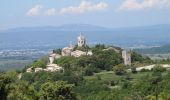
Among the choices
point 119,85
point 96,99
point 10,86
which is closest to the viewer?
point 10,86

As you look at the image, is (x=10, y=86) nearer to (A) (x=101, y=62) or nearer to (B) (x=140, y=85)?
(B) (x=140, y=85)

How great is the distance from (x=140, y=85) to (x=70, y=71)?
79.7ft

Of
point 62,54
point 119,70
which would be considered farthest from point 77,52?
point 119,70

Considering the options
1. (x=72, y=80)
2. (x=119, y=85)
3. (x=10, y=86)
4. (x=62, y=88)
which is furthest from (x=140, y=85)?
(x=10, y=86)

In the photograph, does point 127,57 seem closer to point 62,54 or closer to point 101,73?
point 101,73

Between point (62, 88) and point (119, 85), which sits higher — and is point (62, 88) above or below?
above

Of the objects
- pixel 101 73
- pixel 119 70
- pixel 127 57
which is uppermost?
pixel 127 57

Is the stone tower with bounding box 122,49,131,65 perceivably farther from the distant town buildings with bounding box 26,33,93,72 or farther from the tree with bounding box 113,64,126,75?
the tree with bounding box 113,64,126,75

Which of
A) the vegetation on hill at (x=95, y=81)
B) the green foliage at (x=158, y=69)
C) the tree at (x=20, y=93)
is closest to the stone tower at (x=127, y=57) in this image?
the vegetation on hill at (x=95, y=81)

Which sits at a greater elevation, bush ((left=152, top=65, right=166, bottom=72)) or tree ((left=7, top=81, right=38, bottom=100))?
tree ((left=7, top=81, right=38, bottom=100))

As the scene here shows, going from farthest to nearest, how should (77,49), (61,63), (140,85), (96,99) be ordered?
(77,49)
(61,63)
(140,85)
(96,99)

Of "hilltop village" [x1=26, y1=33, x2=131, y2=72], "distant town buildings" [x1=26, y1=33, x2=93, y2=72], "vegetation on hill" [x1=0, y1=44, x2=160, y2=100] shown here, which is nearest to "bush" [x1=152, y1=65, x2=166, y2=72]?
"vegetation on hill" [x1=0, y1=44, x2=160, y2=100]

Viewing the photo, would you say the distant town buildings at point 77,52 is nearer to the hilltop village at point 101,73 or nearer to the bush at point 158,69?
the hilltop village at point 101,73

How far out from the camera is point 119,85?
7281 cm
